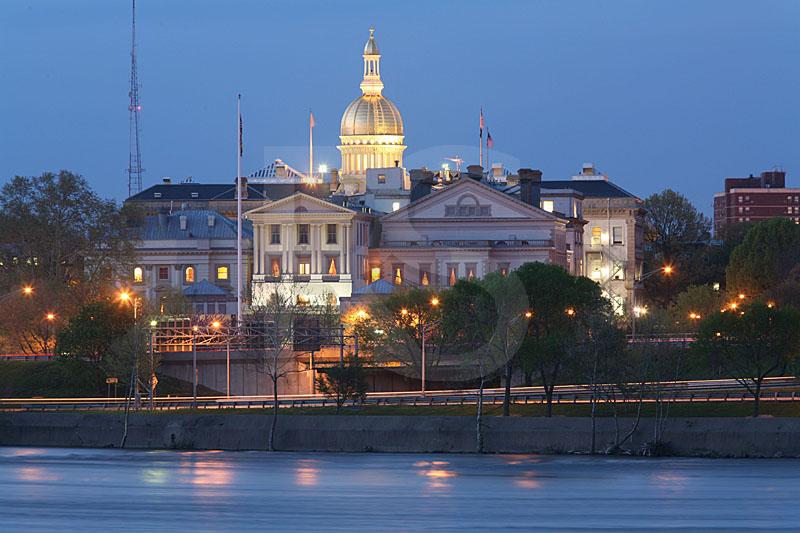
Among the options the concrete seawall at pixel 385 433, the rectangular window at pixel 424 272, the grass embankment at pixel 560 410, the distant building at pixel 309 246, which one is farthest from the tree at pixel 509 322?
the distant building at pixel 309 246

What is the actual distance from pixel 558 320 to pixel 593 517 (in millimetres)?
33394

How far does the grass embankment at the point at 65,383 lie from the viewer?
113812 millimetres

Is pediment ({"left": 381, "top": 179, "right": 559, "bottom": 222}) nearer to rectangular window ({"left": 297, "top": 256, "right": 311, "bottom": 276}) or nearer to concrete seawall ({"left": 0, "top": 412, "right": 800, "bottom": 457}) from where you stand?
rectangular window ({"left": 297, "top": 256, "right": 311, "bottom": 276})

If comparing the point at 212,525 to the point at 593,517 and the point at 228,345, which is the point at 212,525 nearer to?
the point at 593,517

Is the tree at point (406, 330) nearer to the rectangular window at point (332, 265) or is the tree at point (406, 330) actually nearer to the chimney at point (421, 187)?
the rectangular window at point (332, 265)

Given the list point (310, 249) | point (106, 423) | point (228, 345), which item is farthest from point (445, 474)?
point (310, 249)

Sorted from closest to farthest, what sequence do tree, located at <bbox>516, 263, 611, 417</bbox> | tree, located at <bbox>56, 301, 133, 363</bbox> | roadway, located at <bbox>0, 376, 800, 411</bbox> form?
roadway, located at <bbox>0, 376, 800, 411</bbox>
tree, located at <bbox>516, 263, 611, 417</bbox>
tree, located at <bbox>56, 301, 133, 363</bbox>

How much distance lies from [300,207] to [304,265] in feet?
14.2

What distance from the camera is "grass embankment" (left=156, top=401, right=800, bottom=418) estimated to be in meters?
94.9

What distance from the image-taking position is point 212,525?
234 ft

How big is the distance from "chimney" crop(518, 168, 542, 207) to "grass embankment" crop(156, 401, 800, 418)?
65.8 metres

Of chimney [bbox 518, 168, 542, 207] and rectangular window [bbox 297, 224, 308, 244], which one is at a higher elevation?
chimney [bbox 518, 168, 542, 207]

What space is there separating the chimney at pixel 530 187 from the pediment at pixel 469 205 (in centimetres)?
353

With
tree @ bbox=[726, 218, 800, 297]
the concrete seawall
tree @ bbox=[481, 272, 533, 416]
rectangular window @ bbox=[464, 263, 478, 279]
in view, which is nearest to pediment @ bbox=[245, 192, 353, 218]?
rectangular window @ bbox=[464, 263, 478, 279]
